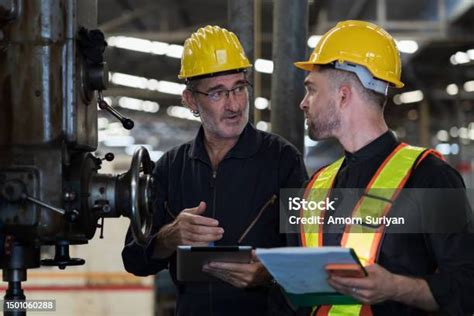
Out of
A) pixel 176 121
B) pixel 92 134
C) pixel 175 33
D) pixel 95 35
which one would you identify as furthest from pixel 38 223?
pixel 176 121

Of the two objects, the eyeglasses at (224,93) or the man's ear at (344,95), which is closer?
the man's ear at (344,95)

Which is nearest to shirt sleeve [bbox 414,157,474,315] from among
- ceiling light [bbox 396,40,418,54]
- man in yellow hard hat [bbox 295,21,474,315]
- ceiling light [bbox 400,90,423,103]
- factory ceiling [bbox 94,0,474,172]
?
man in yellow hard hat [bbox 295,21,474,315]

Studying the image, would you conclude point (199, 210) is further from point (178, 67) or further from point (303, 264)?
point (178, 67)

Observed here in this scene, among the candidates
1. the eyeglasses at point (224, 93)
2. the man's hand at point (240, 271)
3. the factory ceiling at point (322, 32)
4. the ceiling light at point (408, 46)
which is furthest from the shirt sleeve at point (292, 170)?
the ceiling light at point (408, 46)

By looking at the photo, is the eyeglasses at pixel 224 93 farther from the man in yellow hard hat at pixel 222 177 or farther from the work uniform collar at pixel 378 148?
the work uniform collar at pixel 378 148

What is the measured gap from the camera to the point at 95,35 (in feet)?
9.36

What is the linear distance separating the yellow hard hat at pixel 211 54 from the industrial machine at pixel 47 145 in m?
0.68

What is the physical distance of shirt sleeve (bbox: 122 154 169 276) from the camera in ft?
11.0

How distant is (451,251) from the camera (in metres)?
2.37

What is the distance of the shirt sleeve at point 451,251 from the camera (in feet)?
7.70

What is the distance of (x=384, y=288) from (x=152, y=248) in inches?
51.6

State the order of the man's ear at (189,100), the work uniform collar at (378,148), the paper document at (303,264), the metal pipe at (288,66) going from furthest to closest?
1. the metal pipe at (288,66)
2. the man's ear at (189,100)
3. the work uniform collar at (378,148)
4. the paper document at (303,264)

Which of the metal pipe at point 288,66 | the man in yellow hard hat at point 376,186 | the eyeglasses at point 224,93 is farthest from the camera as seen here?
the metal pipe at point 288,66

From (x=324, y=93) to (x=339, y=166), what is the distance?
27 cm
